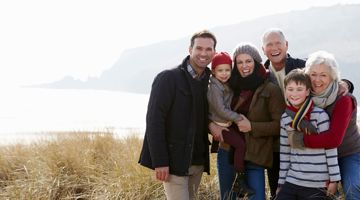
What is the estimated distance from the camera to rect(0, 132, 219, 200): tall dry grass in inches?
186

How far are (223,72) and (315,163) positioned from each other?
103cm

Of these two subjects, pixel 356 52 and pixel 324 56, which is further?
pixel 356 52

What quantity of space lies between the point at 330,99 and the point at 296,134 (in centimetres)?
36

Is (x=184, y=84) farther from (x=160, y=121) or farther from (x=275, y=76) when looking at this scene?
(x=275, y=76)

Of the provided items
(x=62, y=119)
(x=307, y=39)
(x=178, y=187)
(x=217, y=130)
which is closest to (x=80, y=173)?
(x=178, y=187)

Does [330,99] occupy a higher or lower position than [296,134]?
higher

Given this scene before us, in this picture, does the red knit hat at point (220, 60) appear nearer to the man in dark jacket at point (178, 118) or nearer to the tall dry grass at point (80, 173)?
the man in dark jacket at point (178, 118)

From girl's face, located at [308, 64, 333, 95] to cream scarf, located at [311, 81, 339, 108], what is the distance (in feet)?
0.10

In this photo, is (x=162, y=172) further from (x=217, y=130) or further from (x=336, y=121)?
(x=336, y=121)

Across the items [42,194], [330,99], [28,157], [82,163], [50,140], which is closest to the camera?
[330,99]

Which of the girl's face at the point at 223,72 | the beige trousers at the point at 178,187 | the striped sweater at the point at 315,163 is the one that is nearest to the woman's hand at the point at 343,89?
the striped sweater at the point at 315,163

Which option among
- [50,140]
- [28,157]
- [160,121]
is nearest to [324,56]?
[160,121]

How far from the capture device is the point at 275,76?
3.98 m

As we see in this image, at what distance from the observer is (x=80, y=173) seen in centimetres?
531
